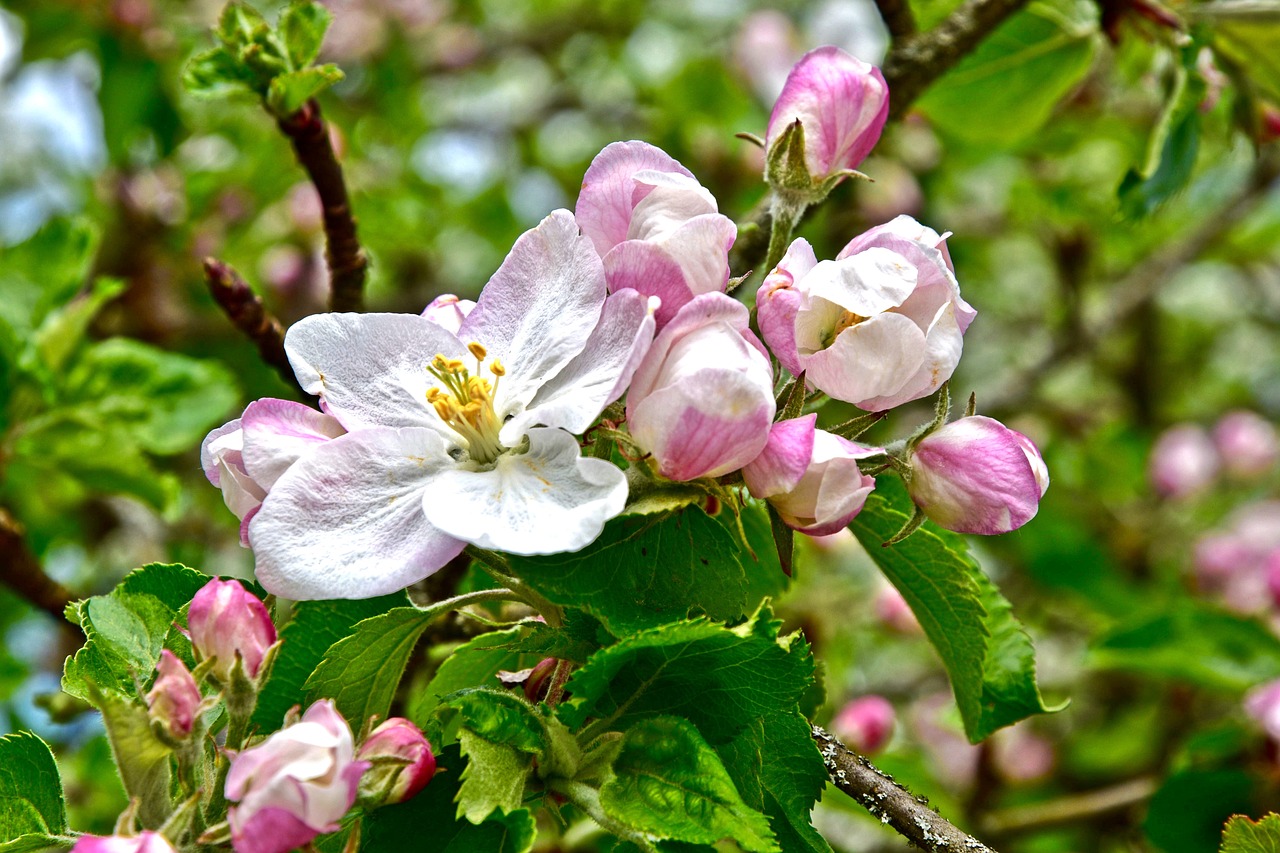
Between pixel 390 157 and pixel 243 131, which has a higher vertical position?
pixel 243 131

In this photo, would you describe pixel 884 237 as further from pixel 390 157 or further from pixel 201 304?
pixel 390 157

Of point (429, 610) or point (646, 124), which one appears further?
point (646, 124)

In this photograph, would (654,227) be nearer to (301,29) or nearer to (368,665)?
(368,665)

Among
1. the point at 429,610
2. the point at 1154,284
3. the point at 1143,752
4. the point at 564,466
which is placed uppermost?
the point at 564,466

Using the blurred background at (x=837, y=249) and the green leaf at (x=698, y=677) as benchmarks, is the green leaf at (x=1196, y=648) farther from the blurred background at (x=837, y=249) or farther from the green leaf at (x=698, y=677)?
the green leaf at (x=698, y=677)

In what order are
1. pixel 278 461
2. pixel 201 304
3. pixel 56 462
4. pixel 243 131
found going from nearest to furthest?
1. pixel 278 461
2. pixel 56 462
3. pixel 201 304
4. pixel 243 131

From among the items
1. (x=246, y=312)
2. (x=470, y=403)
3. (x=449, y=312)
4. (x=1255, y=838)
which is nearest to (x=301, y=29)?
(x=246, y=312)

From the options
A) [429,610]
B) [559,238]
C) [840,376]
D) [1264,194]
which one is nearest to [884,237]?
[840,376]
